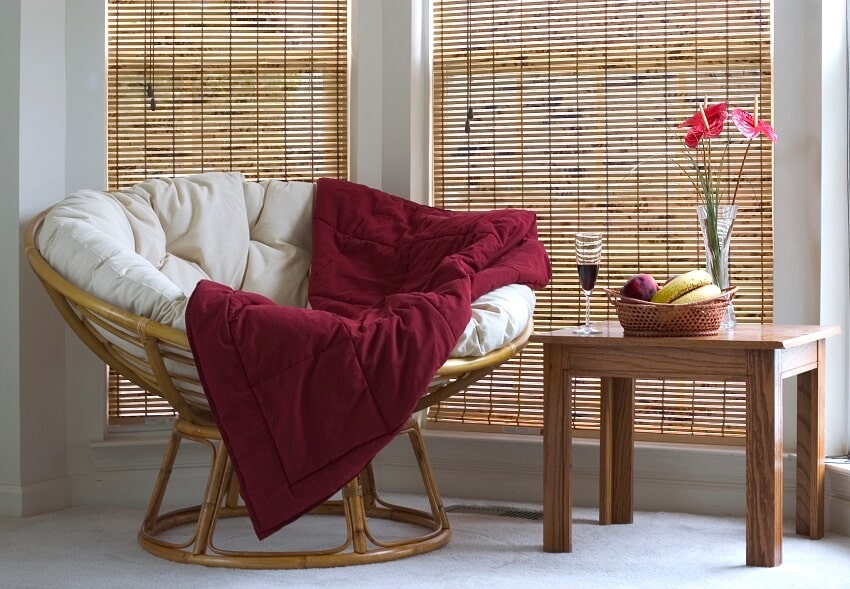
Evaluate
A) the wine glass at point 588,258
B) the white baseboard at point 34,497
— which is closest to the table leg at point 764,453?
the wine glass at point 588,258

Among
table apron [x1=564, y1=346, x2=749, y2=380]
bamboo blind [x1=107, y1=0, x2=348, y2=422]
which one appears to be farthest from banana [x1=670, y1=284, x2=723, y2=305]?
bamboo blind [x1=107, y1=0, x2=348, y2=422]

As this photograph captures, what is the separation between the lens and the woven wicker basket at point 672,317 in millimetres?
2287

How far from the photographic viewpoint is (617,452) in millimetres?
2725

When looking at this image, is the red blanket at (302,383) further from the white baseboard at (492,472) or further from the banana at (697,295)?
the white baseboard at (492,472)

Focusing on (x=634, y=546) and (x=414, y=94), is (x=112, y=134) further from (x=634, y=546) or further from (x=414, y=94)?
(x=634, y=546)

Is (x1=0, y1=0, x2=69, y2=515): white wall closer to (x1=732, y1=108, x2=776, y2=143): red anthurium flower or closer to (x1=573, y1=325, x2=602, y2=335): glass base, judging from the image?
(x1=573, y1=325, x2=602, y2=335): glass base

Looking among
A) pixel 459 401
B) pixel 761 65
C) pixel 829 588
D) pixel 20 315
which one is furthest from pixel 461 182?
pixel 829 588

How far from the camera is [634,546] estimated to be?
2457 mm

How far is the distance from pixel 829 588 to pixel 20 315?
2.23m

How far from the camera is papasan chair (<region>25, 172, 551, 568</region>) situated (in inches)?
81.1

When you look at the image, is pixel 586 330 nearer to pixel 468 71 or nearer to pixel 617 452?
pixel 617 452

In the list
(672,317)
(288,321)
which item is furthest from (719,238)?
(288,321)

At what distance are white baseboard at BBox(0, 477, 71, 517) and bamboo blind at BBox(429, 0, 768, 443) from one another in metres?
1.17

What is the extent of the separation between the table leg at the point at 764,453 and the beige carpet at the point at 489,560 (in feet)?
0.25
